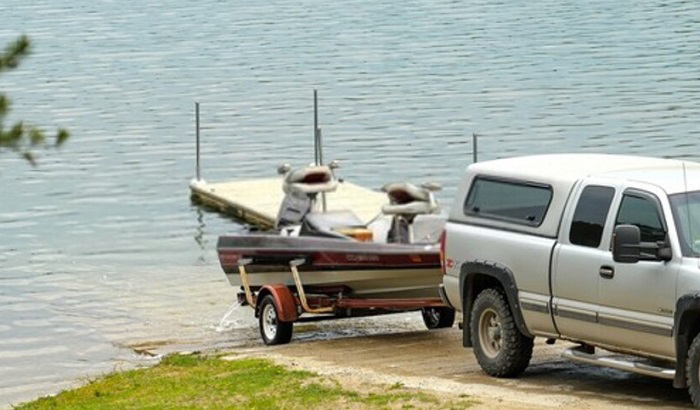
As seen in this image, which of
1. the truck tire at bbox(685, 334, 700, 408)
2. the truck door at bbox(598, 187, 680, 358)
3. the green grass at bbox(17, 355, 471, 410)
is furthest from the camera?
the green grass at bbox(17, 355, 471, 410)

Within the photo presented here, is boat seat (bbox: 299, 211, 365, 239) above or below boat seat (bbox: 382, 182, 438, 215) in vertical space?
below

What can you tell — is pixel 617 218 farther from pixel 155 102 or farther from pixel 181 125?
pixel 155 102

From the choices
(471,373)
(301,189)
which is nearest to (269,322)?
(301,189)

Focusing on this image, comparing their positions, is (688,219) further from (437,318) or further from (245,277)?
(245,277)

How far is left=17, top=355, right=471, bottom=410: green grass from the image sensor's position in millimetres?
15016

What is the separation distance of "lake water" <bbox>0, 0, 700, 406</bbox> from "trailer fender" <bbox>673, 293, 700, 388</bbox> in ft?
26.9

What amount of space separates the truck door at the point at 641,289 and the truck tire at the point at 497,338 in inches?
46.1

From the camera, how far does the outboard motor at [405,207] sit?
20719 millimetres

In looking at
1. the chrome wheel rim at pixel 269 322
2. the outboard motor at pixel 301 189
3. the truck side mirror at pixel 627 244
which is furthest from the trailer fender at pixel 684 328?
the outboard motor at pixel 301 189

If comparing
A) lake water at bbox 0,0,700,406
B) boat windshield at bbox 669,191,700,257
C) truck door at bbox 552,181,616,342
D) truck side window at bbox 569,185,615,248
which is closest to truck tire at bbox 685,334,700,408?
boat windshield at bbox 669,191,700,257

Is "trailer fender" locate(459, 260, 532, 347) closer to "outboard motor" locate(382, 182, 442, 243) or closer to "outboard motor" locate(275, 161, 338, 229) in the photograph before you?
"outboard motor" locate(382, 182, 442, 243)

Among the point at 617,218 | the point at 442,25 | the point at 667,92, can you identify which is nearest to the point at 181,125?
the point at 667,92

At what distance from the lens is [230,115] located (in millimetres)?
49875

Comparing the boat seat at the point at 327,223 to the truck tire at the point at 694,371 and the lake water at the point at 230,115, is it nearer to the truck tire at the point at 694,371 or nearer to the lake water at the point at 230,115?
the lake water at the point at 230,115
